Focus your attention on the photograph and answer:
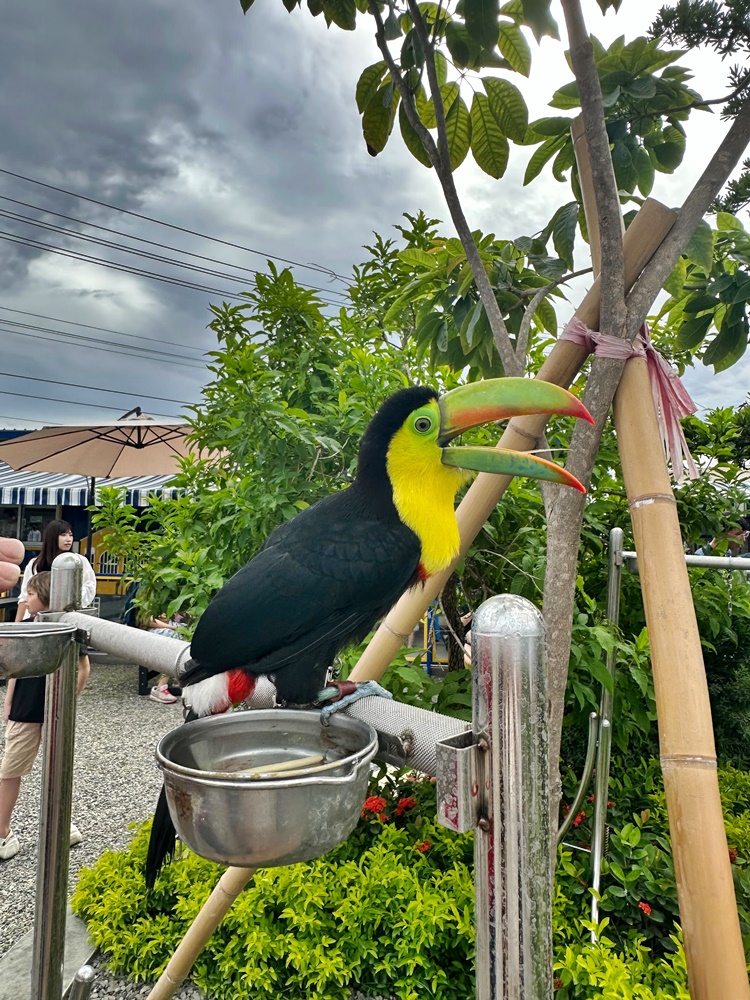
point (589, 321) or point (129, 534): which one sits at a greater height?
point (589, 321)

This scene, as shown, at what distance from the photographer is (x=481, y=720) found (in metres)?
0.64

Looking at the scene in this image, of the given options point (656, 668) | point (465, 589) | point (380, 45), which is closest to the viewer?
point (656, 668)

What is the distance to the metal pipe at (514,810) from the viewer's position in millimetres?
610

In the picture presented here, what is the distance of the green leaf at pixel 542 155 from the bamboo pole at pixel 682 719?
0.81 m

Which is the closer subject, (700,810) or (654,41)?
(700,810)

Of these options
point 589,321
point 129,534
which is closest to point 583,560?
point 589,321

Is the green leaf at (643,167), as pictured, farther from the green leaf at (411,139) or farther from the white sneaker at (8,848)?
the white sneaker at (8,848)

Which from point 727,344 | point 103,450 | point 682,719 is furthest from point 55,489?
point 682,719

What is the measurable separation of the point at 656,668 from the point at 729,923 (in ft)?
1.39

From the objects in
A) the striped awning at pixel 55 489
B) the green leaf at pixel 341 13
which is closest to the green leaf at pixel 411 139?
the green leaf at pixel 341 13

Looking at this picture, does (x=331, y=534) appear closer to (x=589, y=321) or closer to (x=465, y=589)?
(x=589, y=321)

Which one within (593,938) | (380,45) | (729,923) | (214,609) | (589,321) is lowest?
(593,938)

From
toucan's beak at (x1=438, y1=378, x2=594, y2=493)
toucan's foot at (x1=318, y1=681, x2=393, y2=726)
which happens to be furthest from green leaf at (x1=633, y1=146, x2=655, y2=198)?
toucan's foot at (x1=318, y1=681, x2=393, y2=726)

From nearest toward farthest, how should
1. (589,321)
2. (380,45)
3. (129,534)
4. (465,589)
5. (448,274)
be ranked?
(589,321) → (380,45) → (448,274) → (465,589) → (129,534)
